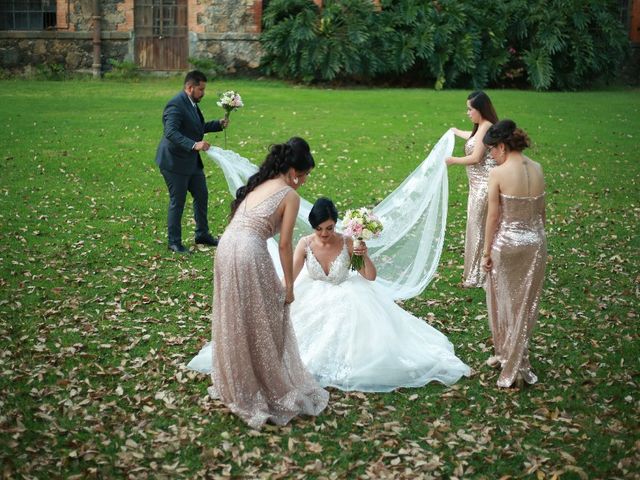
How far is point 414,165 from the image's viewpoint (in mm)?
17500

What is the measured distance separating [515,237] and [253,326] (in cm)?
249

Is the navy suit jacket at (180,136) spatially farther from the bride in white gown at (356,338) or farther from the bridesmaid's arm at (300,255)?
the bride in white gown at (356,338)

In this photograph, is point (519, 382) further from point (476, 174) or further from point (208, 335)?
point (476, 174)

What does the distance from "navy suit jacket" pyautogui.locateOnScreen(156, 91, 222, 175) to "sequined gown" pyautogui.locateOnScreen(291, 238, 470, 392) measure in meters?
4.01

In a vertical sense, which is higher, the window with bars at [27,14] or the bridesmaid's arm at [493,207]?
the window with bars at [27,14]

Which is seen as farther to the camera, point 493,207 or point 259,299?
point 493,207

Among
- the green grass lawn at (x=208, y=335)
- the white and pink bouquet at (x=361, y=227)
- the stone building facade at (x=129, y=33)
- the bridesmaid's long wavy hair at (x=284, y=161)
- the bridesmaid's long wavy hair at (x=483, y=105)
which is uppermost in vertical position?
the stone building facade at (x=129, y=33)

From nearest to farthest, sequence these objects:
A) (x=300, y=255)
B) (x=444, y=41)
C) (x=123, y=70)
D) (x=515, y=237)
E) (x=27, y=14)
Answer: (x=515, y=237) → (x=300, y=255) → (x=123, y=70) → (x=444, y=41) → (x=27, y=14)

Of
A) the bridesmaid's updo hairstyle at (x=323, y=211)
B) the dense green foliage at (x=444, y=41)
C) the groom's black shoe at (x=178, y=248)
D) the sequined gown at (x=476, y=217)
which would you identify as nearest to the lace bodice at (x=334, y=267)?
the bridesmaid's updo hairstyle at (x=323, y=211)

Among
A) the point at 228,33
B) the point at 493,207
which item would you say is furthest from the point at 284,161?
the point at 228,33

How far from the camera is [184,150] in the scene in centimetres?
1155

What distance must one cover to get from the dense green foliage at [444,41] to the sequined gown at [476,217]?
699 inches

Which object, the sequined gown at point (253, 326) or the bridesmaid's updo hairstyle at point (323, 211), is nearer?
the sequined gown at point (253, 326)

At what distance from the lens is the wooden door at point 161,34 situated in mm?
29109
